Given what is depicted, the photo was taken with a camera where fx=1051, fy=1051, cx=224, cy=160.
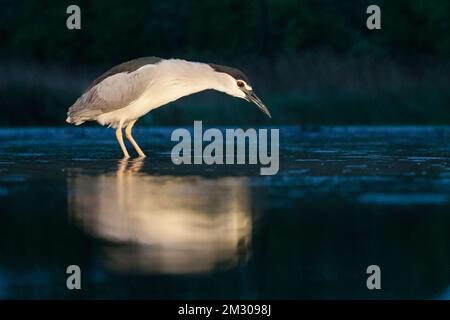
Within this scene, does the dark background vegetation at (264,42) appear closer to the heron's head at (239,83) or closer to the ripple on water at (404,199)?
the heron's head at (239,83)

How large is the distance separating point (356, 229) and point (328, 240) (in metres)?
0.57

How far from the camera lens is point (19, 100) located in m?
25.1

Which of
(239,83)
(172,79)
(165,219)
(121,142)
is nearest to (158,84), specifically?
(172,79)

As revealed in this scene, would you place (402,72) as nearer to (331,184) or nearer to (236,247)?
(331,184)

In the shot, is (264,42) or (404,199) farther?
(264,42)

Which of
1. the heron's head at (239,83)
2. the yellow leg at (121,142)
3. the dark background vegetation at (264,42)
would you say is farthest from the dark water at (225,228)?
the dark background vegetation at (264,42)

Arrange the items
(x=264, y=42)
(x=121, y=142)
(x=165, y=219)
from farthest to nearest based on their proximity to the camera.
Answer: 1. (x=264, y=42)
2. (x=121, y=142)
3. (x=165, y=219)

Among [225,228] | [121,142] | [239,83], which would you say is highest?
[239,83]

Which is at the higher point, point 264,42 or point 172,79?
point 264,42

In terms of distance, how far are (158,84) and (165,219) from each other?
6.06m

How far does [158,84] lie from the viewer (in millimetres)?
14352

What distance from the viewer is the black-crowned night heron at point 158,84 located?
14297mm

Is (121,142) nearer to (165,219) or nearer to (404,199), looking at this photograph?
(404,199)

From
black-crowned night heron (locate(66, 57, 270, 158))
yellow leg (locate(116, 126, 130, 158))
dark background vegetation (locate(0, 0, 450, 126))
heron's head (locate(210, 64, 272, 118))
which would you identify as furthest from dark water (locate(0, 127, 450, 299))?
dark background vegetation (locate(0, 0, 450, 126))
